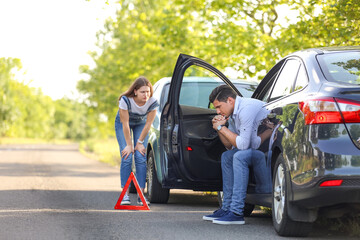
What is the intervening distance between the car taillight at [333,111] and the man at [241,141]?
4.59 ft

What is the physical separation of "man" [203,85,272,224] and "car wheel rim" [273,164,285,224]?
403mm

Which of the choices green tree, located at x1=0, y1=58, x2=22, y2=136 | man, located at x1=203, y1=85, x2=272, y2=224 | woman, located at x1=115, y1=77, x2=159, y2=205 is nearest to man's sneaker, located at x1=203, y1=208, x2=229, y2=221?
man, located at x1=203, y1=85, x2=272, y2=224

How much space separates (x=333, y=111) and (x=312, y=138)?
277mm

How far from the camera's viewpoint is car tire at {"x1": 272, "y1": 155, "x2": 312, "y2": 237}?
20.8ft

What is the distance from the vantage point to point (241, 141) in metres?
7.35

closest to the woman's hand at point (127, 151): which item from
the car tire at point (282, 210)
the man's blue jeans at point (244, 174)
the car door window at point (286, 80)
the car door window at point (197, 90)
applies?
the car door window at point (197, 90)

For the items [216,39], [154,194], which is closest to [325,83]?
[154,194]

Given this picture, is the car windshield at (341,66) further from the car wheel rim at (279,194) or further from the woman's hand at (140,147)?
the woman's hand at (140,147)

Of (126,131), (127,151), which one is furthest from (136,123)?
(127,151)

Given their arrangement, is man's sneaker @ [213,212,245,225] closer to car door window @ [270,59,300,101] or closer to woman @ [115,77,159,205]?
car door window @ [270,59,300,101]

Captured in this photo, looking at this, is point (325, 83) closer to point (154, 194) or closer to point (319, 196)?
point (319, 196)

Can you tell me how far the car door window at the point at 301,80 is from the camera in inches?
252

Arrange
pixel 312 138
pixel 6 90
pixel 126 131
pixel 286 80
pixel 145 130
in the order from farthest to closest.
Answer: pixel 6 90
pixel 145 130
pixel 126 131
pixel 286 80
pixel 312 138

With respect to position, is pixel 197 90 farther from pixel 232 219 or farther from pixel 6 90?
pixel 6 90
